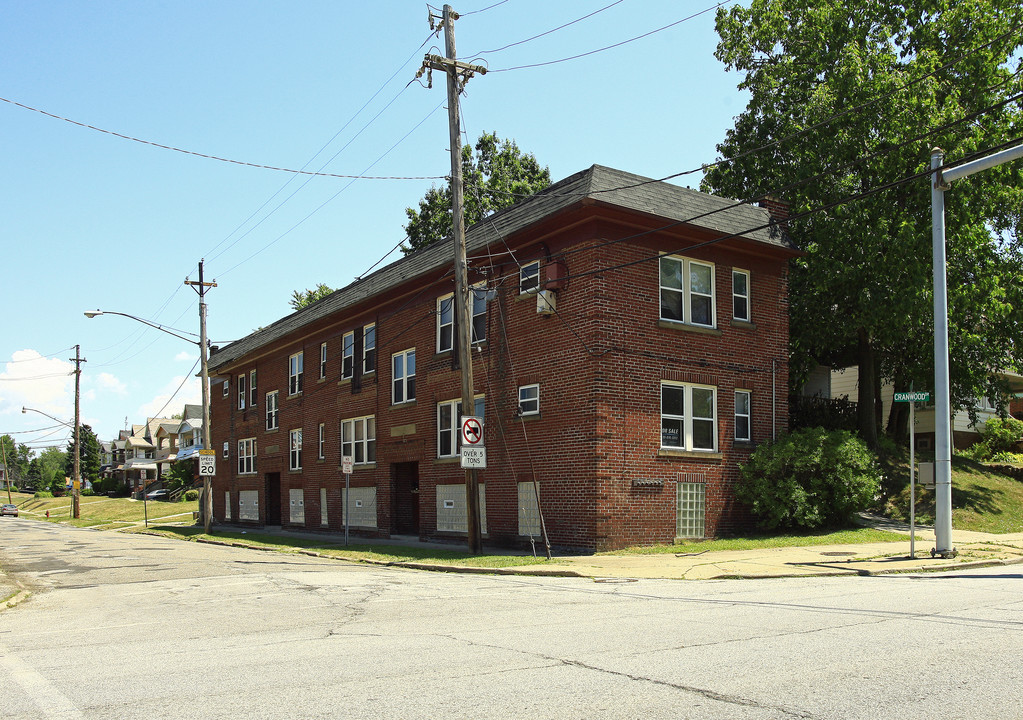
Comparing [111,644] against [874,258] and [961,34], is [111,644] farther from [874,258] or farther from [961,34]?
[961,34]

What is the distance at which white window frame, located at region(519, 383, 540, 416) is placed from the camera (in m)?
21.8

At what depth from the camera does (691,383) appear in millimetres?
21828

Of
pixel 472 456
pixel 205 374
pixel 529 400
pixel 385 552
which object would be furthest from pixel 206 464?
pixel 472 456

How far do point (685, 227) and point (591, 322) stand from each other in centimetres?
367

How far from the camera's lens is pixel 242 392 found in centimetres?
4403

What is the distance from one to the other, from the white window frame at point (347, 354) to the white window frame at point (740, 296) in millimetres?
14541

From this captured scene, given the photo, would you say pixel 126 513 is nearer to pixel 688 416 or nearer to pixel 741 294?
pixel 688 416

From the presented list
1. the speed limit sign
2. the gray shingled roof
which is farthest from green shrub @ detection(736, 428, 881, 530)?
the speed limit sign

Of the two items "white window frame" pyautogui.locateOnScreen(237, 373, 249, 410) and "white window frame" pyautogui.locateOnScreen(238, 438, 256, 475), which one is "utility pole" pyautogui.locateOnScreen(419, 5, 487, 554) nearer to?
"white window frame" pyautogui.locateOnScreen(238, 438, 256, 475)

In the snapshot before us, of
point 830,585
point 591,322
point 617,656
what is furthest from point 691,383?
point 617,656

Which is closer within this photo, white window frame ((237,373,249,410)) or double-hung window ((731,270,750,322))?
double-hung window ((731,270,750,322))

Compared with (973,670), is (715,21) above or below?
above

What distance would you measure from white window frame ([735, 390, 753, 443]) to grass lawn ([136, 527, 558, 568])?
6.73 metres

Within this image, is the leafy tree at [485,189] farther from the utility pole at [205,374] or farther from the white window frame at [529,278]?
the white window frame at [529,278]
